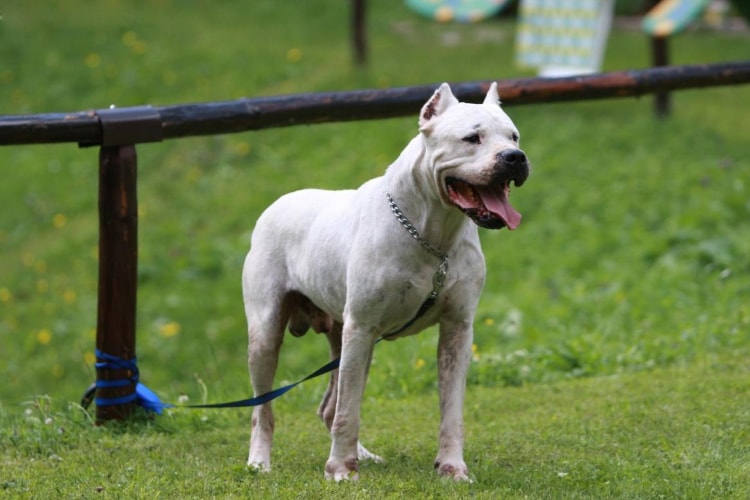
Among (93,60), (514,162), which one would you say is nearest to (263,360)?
(514,162)

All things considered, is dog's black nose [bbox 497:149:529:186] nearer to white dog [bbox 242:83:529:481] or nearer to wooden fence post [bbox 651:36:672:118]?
white dog [bbox 242:83:529:481]

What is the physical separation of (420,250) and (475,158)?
522 mm

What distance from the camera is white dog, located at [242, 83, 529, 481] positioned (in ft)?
15.0

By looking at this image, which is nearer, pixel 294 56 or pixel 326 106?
pixel 326 106

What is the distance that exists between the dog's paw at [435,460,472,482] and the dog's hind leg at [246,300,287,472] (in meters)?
0.87

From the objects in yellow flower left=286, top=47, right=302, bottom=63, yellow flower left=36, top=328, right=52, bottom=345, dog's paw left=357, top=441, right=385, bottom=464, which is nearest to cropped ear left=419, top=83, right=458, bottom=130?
dog's paw left=357, top=441, right=385, bottom=464

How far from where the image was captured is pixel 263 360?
5520mm

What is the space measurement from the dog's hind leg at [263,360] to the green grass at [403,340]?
17cm

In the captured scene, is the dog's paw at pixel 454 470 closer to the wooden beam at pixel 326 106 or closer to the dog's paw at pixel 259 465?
the dog's paw at pixel 259 465

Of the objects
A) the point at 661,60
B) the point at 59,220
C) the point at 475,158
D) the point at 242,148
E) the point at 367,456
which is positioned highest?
the point at 475,158

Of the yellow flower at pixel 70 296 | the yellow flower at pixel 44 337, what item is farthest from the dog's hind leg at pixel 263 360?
the yellow flower at pixel 70 296

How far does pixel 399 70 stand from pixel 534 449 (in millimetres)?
11508

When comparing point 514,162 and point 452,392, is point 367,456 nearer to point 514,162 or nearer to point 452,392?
point 452,392

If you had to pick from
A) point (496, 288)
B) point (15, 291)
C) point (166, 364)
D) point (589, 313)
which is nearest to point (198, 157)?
point (15, 291)
